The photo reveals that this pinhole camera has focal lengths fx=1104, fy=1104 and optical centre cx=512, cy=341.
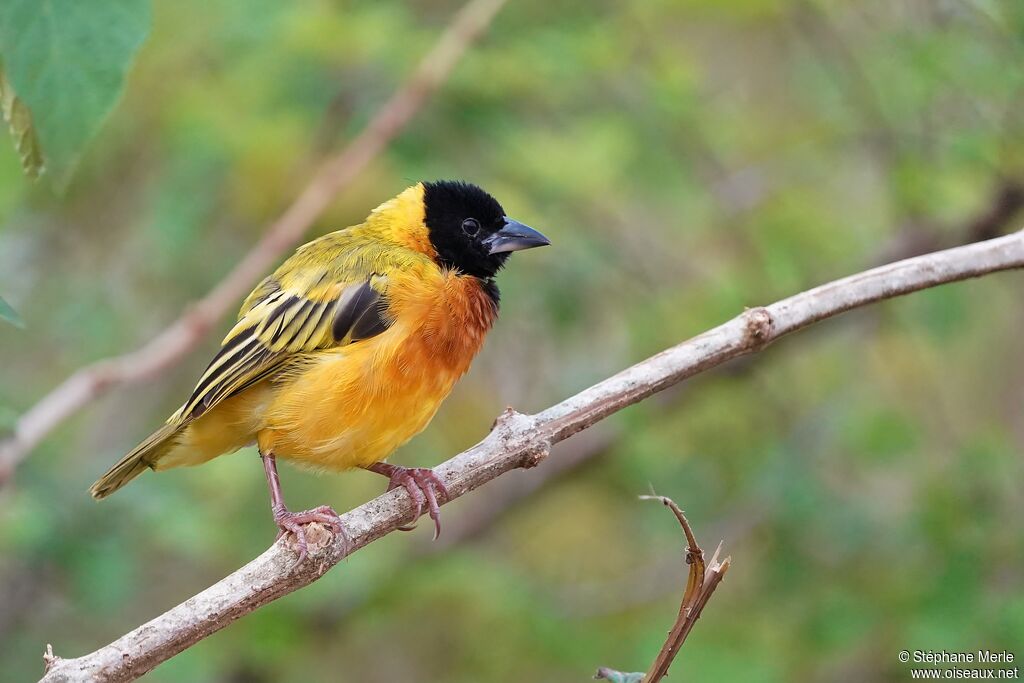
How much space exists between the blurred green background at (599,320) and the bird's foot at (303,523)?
131 cm

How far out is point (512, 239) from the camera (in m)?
3.84

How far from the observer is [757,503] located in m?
5.18

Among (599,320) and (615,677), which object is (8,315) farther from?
(599,320)

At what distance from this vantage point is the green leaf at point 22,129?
174 centimetres

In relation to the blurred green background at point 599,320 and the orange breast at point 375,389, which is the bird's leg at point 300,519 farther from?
the blurred green background at point 599,320

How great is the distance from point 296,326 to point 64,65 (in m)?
1.90

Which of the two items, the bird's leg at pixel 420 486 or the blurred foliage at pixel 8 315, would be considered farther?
the bird's leg at pixel 420 486

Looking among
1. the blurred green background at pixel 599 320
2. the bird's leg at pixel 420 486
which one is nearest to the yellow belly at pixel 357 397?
the bird's leg at pixel 420 486

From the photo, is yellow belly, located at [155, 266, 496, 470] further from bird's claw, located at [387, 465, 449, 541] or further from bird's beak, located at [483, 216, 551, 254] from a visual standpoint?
bird's beak, located at [483, 216, 551, 254]

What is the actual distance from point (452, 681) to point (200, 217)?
3190mm

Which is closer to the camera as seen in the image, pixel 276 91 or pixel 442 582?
pixel 276 91

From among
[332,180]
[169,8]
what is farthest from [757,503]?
[169,8]

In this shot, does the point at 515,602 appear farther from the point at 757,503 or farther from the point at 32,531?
the point at 32,531

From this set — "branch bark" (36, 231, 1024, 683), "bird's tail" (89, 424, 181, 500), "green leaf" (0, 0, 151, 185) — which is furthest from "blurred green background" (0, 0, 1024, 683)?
"green leaf" (0, 0, 151, 185)
